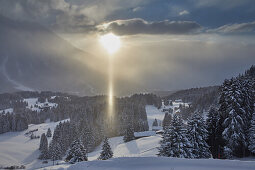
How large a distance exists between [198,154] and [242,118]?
27.8 feet

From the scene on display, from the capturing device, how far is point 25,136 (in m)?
137

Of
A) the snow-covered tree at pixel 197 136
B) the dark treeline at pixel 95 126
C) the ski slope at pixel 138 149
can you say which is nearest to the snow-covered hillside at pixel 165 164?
the snow-covered tree at pixel 197 136

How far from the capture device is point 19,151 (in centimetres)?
10181

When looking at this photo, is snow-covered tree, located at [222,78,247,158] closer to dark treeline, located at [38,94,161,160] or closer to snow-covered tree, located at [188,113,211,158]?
snow-covered tree, located at [188,113,211,158]

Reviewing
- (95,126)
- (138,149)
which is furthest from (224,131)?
(95,126)

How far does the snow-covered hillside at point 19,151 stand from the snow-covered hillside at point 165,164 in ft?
220

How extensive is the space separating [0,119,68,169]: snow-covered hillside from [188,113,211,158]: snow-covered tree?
62059mm

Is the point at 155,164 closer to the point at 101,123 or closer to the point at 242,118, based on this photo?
the point at 242,118

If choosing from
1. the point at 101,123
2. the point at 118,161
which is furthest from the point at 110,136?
the point at 118,161

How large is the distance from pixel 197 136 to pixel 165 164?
682 inches

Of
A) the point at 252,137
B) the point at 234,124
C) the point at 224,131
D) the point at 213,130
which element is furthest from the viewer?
the point at 213,130

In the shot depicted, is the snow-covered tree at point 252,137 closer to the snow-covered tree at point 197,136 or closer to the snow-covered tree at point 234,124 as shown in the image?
the snow-covered tree at point 234,124

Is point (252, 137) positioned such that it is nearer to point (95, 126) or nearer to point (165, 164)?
point (165, 164)

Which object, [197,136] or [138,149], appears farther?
[138,149]
